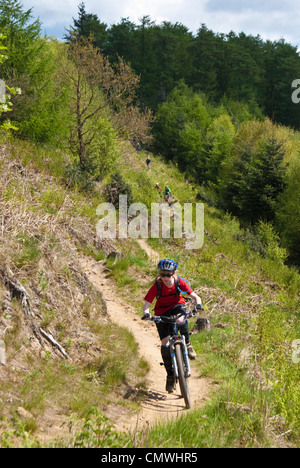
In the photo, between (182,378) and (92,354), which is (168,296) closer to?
(182,378)

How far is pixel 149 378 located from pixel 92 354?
1180mm

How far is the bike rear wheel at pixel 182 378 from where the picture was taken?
215 inches

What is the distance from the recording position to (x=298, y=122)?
210ft

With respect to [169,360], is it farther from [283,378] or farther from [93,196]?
[93,196]

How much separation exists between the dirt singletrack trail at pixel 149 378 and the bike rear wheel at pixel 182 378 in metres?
0.16

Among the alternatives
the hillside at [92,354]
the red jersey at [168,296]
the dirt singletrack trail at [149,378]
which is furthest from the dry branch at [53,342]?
the red jersey at [168,296]

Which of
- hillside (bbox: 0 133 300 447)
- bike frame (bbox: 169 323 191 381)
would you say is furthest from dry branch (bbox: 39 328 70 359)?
bike frame (bbox: 169 323 191 381)

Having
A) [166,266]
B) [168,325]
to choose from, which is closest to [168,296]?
[168,325]

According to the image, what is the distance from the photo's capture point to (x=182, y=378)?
544 centimetres

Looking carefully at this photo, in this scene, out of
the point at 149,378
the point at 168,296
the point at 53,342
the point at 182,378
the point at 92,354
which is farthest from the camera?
the point at 149,378

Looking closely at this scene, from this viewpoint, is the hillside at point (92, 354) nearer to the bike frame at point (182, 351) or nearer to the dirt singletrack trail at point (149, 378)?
the dirt singletrack trail at point (149, 378)

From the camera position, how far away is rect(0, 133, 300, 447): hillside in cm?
445

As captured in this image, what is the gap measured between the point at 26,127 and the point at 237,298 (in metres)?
11.2

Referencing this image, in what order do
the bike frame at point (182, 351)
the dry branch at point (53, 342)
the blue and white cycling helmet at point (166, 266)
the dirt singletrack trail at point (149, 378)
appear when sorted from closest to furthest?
the dirt singletrack trail at point (149, 378) < the bike frame at point (182, 351) < the blue and white cycling helmet at point (166, 266) < the dry branch at point (53, 342)
